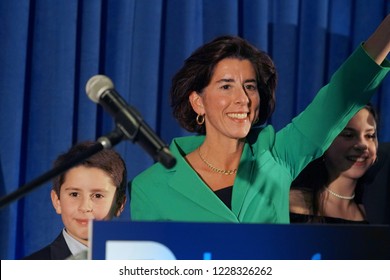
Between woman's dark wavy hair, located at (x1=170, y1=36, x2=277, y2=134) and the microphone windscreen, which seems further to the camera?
woman's dark wavy hair, located at (x1=170, y1=36, x2=277, y2=134)

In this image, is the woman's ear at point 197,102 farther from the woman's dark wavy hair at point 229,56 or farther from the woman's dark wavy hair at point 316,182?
the woman's dark wavy hair at point 316,182

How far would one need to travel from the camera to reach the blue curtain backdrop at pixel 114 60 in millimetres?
2262

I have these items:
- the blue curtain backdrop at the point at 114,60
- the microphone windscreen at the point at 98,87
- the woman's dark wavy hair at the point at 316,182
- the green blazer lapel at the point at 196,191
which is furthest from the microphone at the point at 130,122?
the blue curtain backdrop at the point at 114,60

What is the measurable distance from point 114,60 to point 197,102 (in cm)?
64

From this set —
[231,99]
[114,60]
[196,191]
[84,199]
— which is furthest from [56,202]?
[114,60]

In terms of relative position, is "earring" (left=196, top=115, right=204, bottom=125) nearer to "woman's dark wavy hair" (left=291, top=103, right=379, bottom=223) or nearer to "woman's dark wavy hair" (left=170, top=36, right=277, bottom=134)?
"woman's dark wavy hair" (left=170, top=36, right=277, bottom=134)

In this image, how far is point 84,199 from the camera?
5.82ft

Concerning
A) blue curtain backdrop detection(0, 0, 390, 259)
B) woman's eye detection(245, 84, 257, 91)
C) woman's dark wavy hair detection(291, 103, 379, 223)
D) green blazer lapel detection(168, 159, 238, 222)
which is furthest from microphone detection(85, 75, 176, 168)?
blue curtain backdrop detection(0, 0, 390, 259)

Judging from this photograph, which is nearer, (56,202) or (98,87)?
(98,87)

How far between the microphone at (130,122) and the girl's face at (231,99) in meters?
0.74

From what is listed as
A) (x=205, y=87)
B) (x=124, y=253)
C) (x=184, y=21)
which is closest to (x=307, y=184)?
(x=205, y=87)

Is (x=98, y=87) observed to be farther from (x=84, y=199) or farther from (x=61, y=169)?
(x=84, y=199)

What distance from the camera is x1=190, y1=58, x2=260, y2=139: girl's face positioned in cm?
169

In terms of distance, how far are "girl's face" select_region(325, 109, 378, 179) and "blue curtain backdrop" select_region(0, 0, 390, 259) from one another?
411 millimetres
